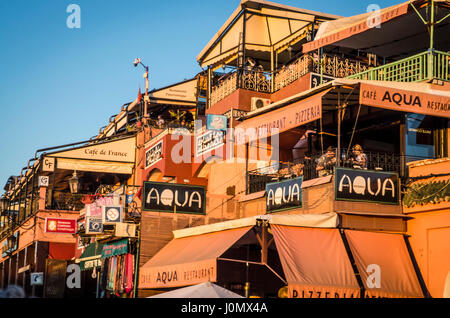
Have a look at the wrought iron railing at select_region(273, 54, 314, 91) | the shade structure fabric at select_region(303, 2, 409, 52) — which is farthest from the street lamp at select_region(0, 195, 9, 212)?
the shade structure fabric at select_region(303, 2, 409, 52)

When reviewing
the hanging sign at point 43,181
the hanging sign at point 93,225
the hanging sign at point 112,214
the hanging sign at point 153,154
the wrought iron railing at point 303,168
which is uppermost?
the hanging sign at point 153,154

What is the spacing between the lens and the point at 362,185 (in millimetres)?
16453

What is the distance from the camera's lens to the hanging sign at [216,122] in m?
22.4

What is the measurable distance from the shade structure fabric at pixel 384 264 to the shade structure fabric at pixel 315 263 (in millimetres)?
318

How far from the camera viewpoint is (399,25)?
19.0m

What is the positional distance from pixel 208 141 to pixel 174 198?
12.5 feet

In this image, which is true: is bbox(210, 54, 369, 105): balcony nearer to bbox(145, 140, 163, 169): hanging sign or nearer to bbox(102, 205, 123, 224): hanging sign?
bbox(145, 140, 163, 169): hanging sign

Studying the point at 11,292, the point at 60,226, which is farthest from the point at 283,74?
the point at 11,292

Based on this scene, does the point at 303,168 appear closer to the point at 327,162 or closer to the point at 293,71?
the point at 327,162

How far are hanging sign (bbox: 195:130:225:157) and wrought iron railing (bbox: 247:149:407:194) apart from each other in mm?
2255

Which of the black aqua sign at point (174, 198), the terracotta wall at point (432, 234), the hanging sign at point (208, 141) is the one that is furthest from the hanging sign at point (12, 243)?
the terracotta wall at point (432, 234)

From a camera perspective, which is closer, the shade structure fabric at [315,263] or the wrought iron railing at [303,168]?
the shade structure fabric at [315,263]

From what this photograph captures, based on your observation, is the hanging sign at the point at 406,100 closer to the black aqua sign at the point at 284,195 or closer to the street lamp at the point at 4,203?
the black aqua sign at the point at 284,195

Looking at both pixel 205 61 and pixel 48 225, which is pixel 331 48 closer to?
pixel 205 61
